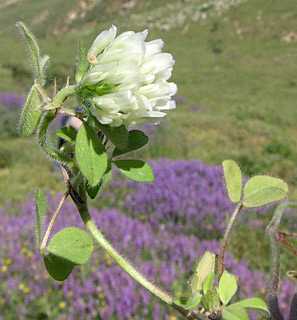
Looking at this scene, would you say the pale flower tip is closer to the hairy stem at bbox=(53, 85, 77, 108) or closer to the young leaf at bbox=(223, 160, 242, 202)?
the hairy stem at bbox=(53, 85, 77, 108)

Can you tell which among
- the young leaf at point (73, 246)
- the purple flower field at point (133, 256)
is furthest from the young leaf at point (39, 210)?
the purple flower field at point (133, 256)

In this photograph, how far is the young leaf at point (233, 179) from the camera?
35cm

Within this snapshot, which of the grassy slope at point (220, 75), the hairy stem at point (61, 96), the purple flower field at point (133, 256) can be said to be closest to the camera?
the hairy stem at point (61, 96)

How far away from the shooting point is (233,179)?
1.18 feet

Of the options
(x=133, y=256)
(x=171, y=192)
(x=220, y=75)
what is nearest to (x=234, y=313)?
(x=133, y=256)

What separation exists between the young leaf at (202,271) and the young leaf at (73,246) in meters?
0.09

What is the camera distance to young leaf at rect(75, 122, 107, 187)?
0.83 feet

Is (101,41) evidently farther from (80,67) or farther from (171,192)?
(171,192)

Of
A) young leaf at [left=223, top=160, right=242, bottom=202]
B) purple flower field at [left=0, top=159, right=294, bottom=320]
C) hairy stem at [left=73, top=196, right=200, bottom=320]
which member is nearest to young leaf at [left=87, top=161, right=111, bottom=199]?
hairy stem at [left=73, top=196, right=200, bottom=320]

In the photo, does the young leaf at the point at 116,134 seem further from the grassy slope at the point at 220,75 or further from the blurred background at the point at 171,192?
the grassy slope at the point at 220,75

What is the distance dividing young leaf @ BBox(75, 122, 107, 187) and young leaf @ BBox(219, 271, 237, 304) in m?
0.13

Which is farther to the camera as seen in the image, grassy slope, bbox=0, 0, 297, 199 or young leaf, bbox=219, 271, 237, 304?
grassy slope, bbox=0, 0, 297, 199

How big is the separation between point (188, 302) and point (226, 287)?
1.5 inches

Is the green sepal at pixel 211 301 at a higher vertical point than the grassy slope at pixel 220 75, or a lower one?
higher
